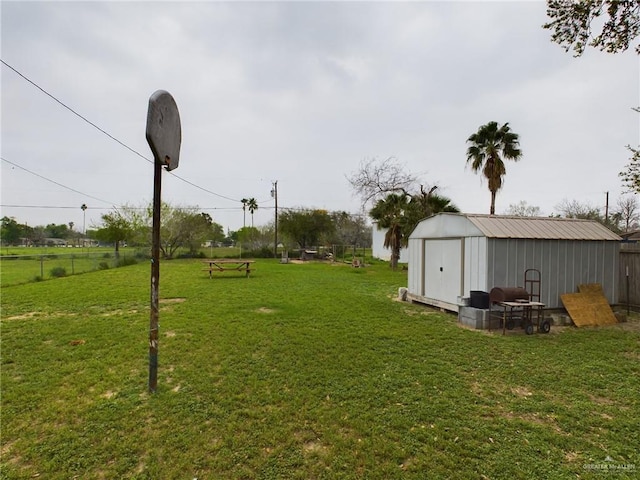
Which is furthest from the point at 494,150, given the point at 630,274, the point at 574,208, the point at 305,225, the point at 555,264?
the point at 574,208

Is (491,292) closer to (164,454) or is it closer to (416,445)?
(416,445)

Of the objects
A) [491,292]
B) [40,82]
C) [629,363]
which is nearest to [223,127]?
[40,82]

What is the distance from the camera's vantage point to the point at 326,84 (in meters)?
10.0

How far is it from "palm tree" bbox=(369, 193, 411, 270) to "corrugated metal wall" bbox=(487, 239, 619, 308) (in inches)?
418

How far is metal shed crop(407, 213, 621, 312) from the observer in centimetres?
614

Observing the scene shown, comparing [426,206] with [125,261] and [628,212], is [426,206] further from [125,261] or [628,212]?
[628,212]

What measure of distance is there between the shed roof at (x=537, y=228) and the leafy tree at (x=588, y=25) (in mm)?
3102

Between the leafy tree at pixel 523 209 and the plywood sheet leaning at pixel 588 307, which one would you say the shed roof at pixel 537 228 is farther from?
the leafy tree at pixel 523 209

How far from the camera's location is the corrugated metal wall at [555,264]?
612 cm

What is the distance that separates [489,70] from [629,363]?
319 inches

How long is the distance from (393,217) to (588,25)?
1337cm

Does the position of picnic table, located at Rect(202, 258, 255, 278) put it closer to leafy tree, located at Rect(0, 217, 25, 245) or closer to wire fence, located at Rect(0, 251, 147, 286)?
wire fence, located at Rect(0, 251, 147, 286)

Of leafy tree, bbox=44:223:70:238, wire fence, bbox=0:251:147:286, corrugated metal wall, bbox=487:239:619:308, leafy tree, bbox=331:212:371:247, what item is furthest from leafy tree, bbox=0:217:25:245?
corrugated metal wall, bbox=487:239:619:308

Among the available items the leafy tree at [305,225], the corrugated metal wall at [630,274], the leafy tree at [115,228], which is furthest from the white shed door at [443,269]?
the leafy tree at [115,228]
